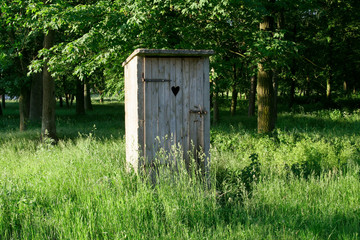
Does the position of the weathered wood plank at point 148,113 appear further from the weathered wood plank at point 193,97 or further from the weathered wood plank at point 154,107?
the weathered wood plank at point 193,97

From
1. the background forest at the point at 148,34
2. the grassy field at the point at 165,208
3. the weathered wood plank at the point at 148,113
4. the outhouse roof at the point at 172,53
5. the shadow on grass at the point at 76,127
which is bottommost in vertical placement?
the grassy field at the point at 165,208

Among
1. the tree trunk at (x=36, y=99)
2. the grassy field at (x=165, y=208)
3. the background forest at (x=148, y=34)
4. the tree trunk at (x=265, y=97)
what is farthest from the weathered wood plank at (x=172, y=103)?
the tree trunk at (x=36, y=99)

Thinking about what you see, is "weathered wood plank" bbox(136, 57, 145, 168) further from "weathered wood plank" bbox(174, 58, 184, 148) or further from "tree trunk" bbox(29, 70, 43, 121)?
"tree trunk" bbox(29, 70, 43, 121)

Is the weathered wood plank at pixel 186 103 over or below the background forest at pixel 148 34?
below

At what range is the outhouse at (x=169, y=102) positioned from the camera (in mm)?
5566

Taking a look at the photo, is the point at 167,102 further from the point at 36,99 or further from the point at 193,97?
the point at 36,99

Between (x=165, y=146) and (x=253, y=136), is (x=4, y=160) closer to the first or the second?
(x=165, y=146)

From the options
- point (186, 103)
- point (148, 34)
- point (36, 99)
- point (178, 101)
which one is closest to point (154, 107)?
point (178, 101)

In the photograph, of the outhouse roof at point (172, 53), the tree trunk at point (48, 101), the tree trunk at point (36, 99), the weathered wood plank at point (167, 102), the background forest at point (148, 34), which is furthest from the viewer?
the tree trunk at point (36, 99)

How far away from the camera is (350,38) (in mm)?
26406

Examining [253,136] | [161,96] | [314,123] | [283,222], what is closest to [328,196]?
[283,222]

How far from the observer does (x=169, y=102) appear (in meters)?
5.70

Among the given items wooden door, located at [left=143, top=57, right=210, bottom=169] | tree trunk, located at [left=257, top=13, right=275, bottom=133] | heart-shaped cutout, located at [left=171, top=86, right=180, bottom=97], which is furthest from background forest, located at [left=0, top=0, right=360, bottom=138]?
heart-shaped cutout, located at [left=171, top=86, right=180, bottom=97]

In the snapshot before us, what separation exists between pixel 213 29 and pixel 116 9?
10.2ft
